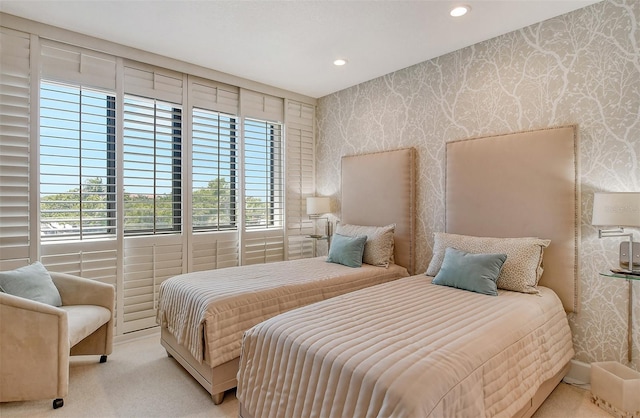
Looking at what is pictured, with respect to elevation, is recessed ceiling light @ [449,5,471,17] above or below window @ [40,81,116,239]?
above

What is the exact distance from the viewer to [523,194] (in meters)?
2.62

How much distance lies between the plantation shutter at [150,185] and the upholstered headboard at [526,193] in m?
2.74

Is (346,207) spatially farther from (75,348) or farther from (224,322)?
(75,348)

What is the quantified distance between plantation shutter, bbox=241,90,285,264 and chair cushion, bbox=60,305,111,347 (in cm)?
157

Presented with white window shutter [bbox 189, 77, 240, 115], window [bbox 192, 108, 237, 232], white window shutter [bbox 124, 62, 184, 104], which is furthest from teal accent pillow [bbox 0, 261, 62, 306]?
white window shutter [bbox 189, 77, 240, 115]

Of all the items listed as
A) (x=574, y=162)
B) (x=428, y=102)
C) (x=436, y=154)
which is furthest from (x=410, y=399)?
(x=428, y=102)

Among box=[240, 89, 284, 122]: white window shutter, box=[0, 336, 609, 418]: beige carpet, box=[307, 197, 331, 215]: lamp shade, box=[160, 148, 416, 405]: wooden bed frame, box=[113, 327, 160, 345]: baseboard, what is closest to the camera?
box=[0, 336, 609, 418]: beige carpet

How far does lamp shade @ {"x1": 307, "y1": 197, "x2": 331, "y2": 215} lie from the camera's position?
412cm

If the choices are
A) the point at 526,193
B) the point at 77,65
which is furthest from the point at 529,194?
the point at 77,65

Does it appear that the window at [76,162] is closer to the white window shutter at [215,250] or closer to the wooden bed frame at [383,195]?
the white window shutter at [215,250]

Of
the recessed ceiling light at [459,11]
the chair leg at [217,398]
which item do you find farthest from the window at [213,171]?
the recessed ceiling light at [459,11]

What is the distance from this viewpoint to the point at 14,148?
2.60 metres

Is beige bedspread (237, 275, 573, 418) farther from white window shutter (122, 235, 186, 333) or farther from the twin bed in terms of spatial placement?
white window shutter (122, 235, 186, 333)

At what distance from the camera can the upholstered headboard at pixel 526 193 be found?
2.42 meters
